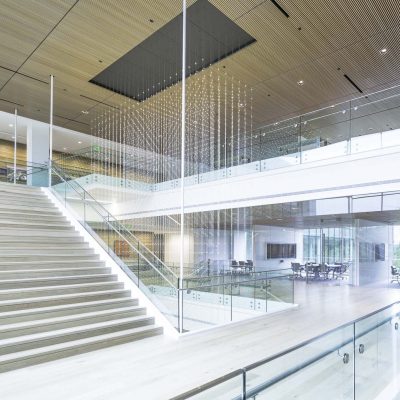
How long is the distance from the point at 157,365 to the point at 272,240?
14.1 metres

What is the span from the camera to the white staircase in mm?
4562

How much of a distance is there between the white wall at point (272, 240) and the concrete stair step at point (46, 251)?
10.8 meters

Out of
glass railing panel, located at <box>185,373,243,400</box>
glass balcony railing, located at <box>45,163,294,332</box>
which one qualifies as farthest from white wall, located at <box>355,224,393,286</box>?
glass railing panel, located at <box>185,373,243,400</box>

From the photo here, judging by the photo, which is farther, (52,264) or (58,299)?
(52,264)

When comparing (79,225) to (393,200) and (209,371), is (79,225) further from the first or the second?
(393,200)

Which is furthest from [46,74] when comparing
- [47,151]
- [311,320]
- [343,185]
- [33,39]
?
[311,320]

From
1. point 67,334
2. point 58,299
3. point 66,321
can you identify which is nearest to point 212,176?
point 58,299

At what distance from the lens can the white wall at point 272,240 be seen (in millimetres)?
17098

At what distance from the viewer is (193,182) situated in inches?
418

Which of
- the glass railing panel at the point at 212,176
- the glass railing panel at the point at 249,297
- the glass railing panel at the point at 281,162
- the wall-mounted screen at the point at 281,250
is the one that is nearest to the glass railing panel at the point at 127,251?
the glass railing panel at the point at 249,297

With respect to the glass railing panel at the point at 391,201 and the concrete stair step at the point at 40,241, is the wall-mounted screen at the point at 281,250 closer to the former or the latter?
the glass railing panel at the point at 391,201

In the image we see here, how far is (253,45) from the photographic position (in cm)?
765

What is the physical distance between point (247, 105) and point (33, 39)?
6300 mm

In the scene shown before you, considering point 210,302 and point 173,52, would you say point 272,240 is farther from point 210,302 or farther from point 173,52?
point 173,52
